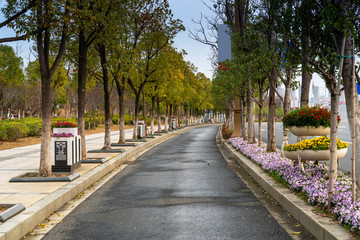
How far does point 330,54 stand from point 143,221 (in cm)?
426

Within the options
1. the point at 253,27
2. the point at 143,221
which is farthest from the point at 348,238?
the point at 253,27

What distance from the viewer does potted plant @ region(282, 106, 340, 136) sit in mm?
9180

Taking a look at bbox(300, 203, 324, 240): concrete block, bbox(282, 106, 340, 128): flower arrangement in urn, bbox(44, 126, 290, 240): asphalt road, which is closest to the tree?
bbox(44, 126, 290, 240): asphalt road

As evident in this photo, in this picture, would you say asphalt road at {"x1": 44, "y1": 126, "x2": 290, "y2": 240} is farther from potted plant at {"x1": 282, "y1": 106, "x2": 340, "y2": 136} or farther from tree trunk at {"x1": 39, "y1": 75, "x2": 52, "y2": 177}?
potted plant at {"x1": 282, "y1": 106, "x2": 340, "y2": 136}

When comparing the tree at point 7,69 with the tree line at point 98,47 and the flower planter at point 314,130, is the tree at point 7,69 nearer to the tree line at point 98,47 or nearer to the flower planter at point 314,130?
the tree line at point 98,47

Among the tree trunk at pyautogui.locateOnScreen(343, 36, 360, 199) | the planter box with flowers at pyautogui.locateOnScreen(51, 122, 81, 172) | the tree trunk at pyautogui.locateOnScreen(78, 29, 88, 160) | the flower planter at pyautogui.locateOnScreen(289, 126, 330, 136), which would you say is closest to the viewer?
the tree trunk at pyautogui.locateOnScreen(343, 36, 360, 199)

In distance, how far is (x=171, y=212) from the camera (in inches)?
284

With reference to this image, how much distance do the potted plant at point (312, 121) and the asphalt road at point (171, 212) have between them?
1.94 m

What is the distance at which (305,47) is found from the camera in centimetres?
735

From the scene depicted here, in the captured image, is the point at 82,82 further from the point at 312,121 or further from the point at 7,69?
the point at 7,69

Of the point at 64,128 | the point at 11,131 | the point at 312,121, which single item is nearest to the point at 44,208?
the point at 64,128

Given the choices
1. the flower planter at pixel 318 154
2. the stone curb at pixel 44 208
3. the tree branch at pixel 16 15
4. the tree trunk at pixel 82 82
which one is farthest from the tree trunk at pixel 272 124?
the tree branch at pixel 16 15

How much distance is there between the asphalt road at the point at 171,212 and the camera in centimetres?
591

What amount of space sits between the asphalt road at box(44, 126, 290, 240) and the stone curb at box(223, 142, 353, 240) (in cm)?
39
